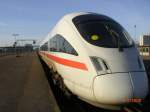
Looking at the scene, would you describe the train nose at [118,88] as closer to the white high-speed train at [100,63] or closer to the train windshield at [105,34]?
the white high-speed train at [100,63]

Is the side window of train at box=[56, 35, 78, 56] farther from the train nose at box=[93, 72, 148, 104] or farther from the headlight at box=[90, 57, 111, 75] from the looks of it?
the train nose at box=[93, 72, 148, 104]

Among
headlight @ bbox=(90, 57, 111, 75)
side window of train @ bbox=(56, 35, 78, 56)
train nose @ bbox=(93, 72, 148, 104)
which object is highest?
side window of train @ bbox=(56, 35, 78, 56)

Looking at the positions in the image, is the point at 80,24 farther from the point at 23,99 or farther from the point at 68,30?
the point at 23,99

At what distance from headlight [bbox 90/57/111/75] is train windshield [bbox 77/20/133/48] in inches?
22.4

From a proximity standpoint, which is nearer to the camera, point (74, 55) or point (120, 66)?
point (120, 66)

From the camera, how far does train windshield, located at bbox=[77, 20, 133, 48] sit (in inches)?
341

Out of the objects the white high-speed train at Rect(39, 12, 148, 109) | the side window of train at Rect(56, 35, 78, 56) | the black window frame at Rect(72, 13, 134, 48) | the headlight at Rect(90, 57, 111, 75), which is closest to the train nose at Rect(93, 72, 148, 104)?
the white high-speed train at Rect(39, 12, 148, 109)

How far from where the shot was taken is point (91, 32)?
903 centimetres

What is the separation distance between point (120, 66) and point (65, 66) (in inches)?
83.3

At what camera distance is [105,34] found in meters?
8.95

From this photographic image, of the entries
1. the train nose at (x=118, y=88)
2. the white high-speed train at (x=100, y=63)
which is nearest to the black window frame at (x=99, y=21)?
the white high-speed train at (x=100, y=63)

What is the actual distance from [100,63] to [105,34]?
49.2 inches

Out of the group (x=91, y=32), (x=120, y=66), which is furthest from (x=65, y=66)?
(x=120, y=66)

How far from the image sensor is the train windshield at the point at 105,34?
8.67 metres
